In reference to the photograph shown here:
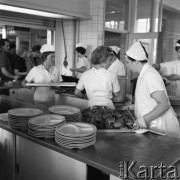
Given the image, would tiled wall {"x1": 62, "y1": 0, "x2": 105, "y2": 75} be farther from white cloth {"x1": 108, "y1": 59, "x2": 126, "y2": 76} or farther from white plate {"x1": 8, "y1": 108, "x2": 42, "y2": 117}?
white plate {"x1": 8, "y1": 108, "x2": 42, "y2": 117}

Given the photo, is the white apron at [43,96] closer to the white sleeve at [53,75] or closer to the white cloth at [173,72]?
the white sleeve at [53,75]

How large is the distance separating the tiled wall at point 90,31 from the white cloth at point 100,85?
2768 mm

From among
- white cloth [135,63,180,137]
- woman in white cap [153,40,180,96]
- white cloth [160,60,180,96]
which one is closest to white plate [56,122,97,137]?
white cloth [135,63,180,137]

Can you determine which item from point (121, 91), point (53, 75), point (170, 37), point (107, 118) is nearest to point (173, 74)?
point (121, 91)

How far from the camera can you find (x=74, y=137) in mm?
1466

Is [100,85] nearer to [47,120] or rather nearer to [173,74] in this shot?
[47,120]

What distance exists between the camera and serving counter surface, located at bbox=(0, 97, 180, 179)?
134 centimetres

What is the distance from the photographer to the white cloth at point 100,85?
2383mm

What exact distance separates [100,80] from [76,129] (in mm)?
881

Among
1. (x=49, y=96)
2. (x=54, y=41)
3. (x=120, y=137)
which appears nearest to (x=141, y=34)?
(x=54, y=41)

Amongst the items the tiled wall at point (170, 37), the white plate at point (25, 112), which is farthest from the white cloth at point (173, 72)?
the white plate at point (25, 112)

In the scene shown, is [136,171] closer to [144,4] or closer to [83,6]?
[83,6]

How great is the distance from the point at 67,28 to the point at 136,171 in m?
4.62

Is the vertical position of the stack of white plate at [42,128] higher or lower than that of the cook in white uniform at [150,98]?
lower
